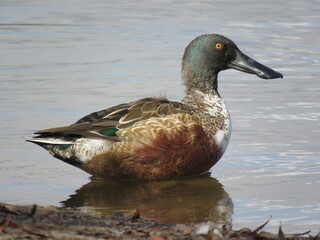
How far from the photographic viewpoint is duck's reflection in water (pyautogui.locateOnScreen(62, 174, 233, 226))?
6.88 metres

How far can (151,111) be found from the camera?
7855 mm

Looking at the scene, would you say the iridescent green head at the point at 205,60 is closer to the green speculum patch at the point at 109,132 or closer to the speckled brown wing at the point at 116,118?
the speckled brown wing at the point at 116,118

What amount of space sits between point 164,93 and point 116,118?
5.57ft

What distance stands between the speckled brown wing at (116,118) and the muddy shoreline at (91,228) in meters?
1.95

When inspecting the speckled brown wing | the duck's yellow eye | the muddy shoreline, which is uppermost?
the duck's yellow eye

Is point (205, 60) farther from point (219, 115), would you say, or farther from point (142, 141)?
point (142, 141)

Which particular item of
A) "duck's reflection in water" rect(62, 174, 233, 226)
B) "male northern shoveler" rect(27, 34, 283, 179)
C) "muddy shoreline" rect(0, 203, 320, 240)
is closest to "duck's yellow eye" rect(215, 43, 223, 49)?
"male northern shoveler" rect(27, 34, 283, 179)

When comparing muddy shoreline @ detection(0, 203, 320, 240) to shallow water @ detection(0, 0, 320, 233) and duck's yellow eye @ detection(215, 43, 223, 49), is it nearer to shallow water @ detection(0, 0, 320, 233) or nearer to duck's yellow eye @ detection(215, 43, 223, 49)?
shallow water @ detection(0, 0, 320, 233)

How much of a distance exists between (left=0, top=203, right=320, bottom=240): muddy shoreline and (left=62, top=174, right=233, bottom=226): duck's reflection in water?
1.17m

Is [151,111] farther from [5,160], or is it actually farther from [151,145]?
[5,160]

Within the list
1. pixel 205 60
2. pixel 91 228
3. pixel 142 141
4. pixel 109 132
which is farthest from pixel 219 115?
pixel 91 228

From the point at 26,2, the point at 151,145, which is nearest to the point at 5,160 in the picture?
the point at 151,145

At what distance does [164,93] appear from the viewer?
940 cm

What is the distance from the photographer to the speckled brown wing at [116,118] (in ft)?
24.9
